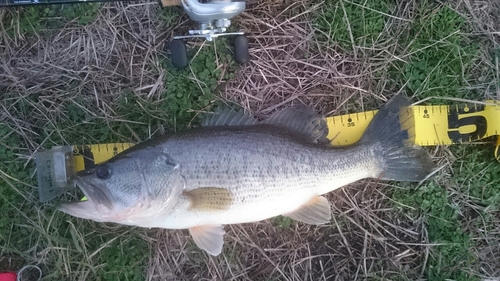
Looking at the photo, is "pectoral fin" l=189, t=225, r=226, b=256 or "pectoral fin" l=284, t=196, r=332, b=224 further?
"pectoral fin" l=284, t=196, r=332, b=224

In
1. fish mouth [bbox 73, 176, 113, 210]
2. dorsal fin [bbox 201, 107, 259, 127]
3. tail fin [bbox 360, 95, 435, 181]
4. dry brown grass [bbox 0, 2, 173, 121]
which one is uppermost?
dry brown grass [bbox 0, 2, 173, 121]

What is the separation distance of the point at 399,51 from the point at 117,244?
2.76 m

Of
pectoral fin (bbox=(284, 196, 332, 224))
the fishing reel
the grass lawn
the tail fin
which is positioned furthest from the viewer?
the grass lawn

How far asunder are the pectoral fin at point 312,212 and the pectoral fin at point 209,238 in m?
0.54

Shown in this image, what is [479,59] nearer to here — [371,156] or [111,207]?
[371,156]

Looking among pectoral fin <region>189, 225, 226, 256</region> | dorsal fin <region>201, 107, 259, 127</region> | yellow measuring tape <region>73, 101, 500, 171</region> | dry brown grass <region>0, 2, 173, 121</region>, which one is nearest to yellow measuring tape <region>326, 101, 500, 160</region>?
yellow measuring tape <region>73, 101, 500, 171</region>

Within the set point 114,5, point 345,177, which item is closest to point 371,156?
point 345,177

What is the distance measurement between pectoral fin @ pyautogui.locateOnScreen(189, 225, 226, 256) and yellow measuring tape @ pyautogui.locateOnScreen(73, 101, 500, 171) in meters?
0.94

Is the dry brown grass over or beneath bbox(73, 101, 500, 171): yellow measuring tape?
over

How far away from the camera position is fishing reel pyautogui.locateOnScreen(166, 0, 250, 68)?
3.08 metres

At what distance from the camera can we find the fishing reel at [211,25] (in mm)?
3082

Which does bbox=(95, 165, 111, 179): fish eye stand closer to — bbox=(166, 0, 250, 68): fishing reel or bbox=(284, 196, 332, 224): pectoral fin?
bbox=(166, 0, 250, 68): fishing reel

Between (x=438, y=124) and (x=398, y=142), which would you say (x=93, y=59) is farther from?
(x=438, y=124)

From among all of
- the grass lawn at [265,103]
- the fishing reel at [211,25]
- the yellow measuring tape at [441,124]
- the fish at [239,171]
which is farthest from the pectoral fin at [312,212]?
the fishing reel at [211,25]
